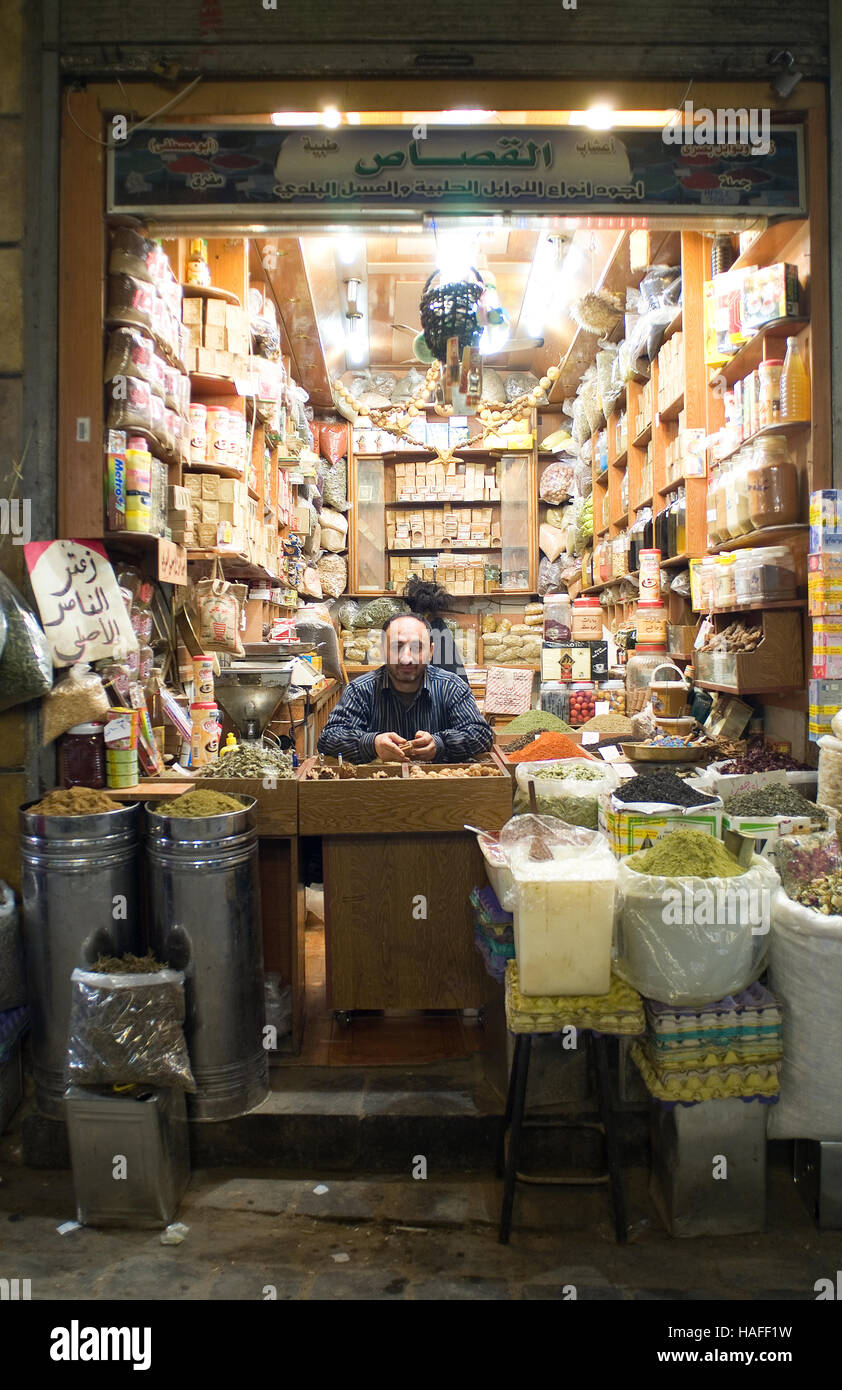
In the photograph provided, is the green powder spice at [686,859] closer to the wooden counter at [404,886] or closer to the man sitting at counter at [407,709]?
the wooden counter at [404,886]

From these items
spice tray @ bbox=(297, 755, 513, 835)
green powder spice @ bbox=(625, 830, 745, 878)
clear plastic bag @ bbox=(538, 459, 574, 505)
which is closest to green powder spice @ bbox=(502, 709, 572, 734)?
spice tray @ bbox=(297, 755, 513, 835)

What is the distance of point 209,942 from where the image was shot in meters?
2.42

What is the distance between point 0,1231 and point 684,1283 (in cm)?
162

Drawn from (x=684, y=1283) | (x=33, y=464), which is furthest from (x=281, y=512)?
→ (x=684, y=1283)

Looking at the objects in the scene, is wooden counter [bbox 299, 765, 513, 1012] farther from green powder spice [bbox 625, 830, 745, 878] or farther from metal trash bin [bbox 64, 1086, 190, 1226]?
metal trash bin [bbox 64, 1086, 190, 1226]

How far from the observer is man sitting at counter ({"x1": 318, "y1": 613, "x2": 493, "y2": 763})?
348 cm

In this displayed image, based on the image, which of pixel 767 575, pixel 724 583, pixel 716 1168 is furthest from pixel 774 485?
pixel 716 1168

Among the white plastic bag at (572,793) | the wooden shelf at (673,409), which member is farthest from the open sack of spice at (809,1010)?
the wooden shelf at (673,409)

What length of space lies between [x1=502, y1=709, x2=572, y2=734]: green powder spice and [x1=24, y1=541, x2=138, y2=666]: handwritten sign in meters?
1.82

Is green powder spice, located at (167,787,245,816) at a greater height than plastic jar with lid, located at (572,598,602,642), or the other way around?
plastic jar with lid, located at (572,598,602,642)

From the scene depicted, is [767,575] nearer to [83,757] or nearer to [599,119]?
[599,119]

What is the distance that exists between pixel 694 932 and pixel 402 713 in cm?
182

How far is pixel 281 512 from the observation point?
6094mm

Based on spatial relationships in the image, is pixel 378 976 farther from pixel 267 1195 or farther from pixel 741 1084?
pixel 741 1084
